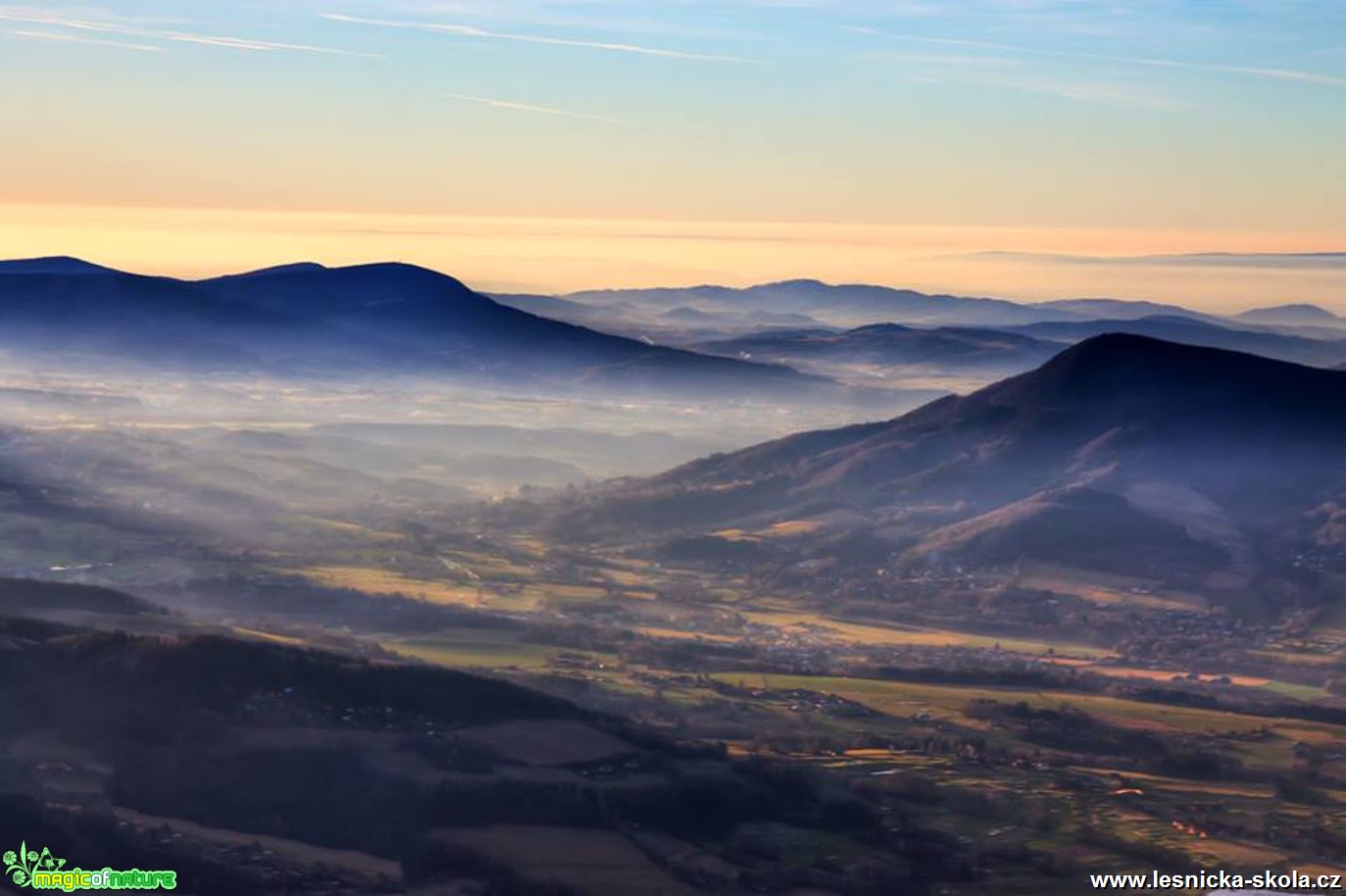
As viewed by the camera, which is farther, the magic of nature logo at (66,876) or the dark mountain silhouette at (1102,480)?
the dark mountain silhouette at (1102,480)

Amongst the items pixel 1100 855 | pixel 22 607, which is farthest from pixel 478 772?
pixel 22 607

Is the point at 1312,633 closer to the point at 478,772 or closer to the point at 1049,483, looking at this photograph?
the point at 1049,483

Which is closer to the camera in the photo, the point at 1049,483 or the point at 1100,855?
the point at 1100,855

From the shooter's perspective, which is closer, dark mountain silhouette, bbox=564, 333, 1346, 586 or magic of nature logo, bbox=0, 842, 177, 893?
magic of nature logo, bbox=0, 842, 177, 893

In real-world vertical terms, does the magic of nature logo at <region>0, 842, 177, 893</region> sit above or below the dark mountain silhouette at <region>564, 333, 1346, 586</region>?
below
